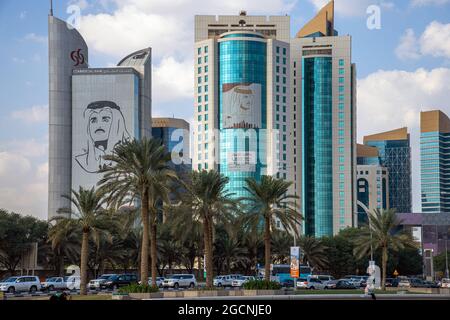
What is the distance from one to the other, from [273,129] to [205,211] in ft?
403

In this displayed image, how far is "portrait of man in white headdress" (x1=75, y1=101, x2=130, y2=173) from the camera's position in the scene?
592 feet

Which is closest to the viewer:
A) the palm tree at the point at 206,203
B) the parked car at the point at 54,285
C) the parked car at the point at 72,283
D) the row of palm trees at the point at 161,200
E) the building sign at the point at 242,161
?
the row of palm trees at the point at 161,200

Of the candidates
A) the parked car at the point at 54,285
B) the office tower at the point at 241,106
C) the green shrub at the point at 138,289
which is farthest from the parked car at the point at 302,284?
the office tower at the point at 241,106

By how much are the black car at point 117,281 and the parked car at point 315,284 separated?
20232mm

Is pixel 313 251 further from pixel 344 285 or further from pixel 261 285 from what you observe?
pixel 261 285

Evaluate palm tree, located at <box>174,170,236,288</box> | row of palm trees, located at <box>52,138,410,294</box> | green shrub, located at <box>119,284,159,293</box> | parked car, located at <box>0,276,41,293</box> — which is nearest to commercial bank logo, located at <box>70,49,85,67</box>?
row of palm trees, located at <box>52,138,410,294</box>

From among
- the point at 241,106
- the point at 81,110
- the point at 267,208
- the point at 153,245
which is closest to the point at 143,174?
the point at 153,245

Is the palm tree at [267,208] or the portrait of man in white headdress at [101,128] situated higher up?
the portrait of man in white headdress at [101,128]

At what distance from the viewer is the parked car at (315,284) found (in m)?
83.6

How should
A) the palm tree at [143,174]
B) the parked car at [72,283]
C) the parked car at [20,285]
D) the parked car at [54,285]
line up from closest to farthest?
1. the palm tree at [143,174]
2. the parked car at [20,285]
3. the parked car at [54,285]
4. the parked car at [72,283]

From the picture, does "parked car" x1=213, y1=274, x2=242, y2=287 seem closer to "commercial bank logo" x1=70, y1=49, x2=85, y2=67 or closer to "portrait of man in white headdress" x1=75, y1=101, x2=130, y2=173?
"portrait of man in white headdress" x1=75, y1=101, x2=130, y2=173

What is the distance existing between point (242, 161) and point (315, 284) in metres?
95.6

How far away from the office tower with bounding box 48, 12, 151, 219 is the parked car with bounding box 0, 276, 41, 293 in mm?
107141

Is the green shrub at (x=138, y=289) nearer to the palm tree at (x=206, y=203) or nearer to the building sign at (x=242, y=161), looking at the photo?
the palm tree at (x=206, y=203)
